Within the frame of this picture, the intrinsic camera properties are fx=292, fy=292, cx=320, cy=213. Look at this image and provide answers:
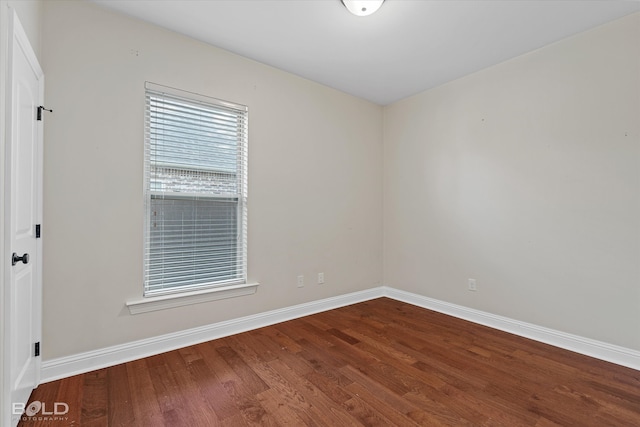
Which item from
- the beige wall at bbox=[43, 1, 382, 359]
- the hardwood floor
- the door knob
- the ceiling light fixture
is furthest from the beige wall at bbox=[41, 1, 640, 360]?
the ceiling light fixture

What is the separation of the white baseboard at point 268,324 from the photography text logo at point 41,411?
318 mm

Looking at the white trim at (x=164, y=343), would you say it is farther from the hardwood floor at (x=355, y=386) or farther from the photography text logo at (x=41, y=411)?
the photography text logo at (x=41, y=411)

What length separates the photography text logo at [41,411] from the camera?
5.43ft

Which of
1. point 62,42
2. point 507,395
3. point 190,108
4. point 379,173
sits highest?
point 62,42

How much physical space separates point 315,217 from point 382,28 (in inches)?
79.6

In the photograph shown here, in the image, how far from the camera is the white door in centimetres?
139

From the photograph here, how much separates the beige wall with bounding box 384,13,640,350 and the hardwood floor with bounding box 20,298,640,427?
0.50 meters

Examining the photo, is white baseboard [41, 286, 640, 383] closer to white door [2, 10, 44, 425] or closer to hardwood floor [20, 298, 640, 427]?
Answer: hardwood floor [20, 298, 640, 427]

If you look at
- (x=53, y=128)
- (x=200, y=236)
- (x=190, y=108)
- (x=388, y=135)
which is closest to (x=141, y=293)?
(x=200, y=236)

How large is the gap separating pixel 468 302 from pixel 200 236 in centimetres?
298

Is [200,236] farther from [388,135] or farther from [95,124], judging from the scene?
[388,135]

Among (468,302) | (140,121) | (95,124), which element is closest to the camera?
(95,124)

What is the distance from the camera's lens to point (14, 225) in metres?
1.52

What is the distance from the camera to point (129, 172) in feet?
7.74
